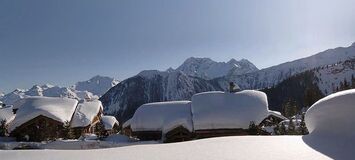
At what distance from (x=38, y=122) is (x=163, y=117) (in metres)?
11.6

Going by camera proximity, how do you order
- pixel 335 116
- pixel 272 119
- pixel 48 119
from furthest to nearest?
pixel 48 119 → pixel 272 119 → pixel 335 116

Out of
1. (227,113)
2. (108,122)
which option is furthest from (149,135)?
(108,122)

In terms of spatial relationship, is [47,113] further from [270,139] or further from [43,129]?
[270,139]

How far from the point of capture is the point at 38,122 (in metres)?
38.2

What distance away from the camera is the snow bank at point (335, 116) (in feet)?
21.0

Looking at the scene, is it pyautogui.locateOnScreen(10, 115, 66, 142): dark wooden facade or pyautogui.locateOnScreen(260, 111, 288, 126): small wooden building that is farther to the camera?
pyautogui.locateOnScreen(260, 111, 288, 126): small wooden building

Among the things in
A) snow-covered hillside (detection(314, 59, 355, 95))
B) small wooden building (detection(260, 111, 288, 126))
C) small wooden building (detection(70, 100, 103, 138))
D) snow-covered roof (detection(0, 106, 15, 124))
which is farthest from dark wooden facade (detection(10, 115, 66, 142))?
snow-covered hillside (detection(314, 59, 355, 95))

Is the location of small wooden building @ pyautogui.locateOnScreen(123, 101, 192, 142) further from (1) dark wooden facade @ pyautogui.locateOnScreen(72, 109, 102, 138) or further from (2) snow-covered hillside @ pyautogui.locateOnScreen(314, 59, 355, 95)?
(2) snow-covered hillside @ pyautogui.locateOnScreen(314, 59, 355, 95)

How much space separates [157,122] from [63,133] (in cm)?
843

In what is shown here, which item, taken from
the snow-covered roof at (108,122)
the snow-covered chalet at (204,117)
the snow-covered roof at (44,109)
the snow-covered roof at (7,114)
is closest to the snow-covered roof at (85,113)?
the snow-covered roof at (44,109)

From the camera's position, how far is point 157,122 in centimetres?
3703

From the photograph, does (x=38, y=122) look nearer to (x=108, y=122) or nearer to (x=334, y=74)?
(x=108, y=122)

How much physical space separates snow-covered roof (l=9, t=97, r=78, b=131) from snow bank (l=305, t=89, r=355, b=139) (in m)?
34.2

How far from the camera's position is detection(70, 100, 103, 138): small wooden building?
41812 millimetres
